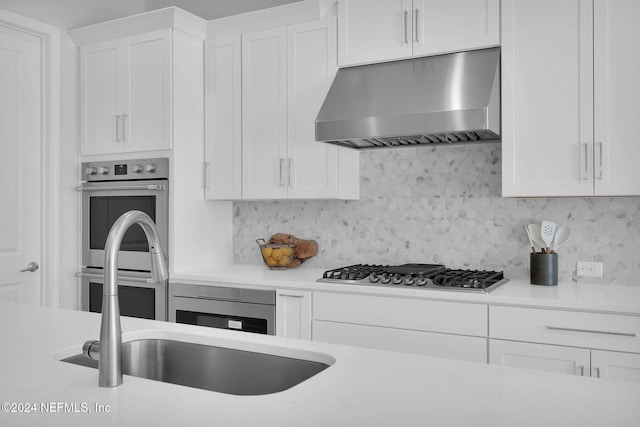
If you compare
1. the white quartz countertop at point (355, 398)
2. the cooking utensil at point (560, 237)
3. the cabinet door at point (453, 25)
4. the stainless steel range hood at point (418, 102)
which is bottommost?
the white quartz countertop at point (355, 398)

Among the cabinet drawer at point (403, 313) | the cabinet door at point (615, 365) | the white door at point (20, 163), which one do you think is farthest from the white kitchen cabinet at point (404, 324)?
the white door at point (20, 163)

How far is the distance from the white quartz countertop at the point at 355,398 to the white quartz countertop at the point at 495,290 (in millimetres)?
1179

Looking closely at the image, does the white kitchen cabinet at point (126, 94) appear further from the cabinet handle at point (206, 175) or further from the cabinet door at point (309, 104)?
the cabinet door at point (309, 104)

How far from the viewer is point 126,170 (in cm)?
362

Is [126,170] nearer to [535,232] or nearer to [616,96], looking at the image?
[535,232]

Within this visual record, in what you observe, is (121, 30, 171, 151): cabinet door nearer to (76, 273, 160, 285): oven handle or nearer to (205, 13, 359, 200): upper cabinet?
(205, 13, 359, 200): upper cabinet

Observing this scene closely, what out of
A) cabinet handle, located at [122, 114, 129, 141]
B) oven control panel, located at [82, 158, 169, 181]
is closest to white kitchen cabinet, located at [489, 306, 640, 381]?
oven control panel, located at [82, 158, 169, 181]

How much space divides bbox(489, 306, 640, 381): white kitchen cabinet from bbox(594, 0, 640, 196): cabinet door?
0.61 m

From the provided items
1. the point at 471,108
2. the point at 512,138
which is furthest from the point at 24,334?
the point at 512,138

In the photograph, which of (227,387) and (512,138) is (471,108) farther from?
(227,387)

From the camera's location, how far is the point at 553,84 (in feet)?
8.74

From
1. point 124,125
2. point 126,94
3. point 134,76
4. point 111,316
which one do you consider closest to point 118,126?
point 124,125

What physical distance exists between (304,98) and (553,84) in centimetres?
137

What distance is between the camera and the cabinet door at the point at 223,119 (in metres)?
3.55
